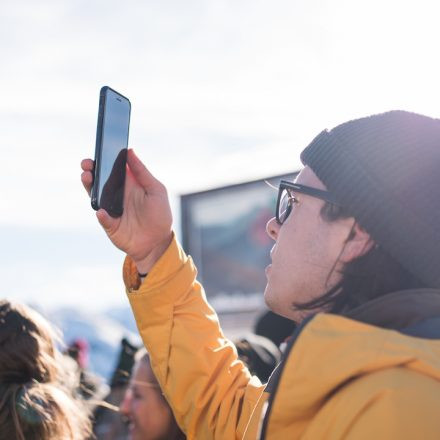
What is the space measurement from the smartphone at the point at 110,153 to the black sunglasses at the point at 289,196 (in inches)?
18.9

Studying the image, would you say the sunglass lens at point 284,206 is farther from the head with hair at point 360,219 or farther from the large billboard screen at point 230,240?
the large billboard screen at point 230,240

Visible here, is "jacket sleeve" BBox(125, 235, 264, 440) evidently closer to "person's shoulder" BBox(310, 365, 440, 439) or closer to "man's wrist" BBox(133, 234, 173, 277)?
"man's wrist" BBox(133, 234, 173, 277)

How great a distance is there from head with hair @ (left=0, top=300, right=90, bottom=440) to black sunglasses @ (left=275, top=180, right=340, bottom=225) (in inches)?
44.2

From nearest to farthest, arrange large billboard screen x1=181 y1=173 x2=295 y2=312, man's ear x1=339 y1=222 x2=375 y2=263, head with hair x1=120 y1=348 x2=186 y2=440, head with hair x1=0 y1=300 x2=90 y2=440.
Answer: man's ear x1=339 y1=222 x2=375 y2=263 → head with hair x1=0 y1=300 x2=90 y2=440 → head with hair x1=120 y1=348 x2=186 y2=440 → large billboard screen x1=181 y1=173 x2=295 y2=312

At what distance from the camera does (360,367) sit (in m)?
1.40

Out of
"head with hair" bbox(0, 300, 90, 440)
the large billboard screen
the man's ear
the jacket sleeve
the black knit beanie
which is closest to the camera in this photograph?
the black knit beanie

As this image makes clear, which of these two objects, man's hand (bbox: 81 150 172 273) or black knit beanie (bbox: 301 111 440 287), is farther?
man's hand (bbox: 81 150 172 273)

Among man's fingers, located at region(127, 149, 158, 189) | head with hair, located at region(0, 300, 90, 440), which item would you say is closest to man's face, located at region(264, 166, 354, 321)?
man's fingers, located at region(127, 149, 158, 189)

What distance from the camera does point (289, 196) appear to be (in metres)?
2.01

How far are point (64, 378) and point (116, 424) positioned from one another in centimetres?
259

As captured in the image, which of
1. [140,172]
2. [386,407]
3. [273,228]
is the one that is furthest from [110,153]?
[386,407]

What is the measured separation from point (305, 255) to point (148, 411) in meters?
2.22

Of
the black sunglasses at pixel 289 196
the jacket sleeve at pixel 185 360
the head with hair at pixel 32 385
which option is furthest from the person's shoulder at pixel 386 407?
the head with hair at pixel 32 385

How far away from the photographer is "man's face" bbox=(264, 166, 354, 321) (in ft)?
6.09
